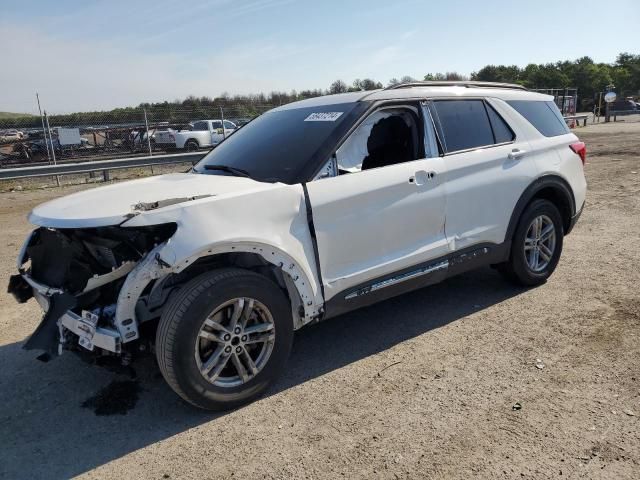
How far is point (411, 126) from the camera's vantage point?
13.5 ft

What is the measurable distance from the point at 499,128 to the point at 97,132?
18.6 metres

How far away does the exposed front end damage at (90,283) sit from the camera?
2934 millimetres

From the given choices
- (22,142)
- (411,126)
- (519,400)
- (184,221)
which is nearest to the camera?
(184,221)

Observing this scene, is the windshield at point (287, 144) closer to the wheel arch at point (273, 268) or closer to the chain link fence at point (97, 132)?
the wheel arch at point (273, 268)

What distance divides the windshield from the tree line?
13766 millimetres

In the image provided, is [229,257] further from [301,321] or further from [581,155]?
[581,155]

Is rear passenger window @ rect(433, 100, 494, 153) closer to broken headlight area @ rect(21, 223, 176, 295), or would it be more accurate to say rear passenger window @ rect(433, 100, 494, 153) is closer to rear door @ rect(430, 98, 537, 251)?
rear door @ rect(430, 98, 537, 251)

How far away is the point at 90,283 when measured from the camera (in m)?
2.99

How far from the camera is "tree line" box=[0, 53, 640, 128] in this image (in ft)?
64.0

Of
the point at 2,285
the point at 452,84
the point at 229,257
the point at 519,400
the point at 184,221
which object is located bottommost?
the point at 519,400

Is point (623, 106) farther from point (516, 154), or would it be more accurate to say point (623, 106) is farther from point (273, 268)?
point (273, 268)

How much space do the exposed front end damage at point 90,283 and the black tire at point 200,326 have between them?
9.3 inches

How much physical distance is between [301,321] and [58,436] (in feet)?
5.28

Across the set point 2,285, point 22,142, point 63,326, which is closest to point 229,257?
point 63,326
